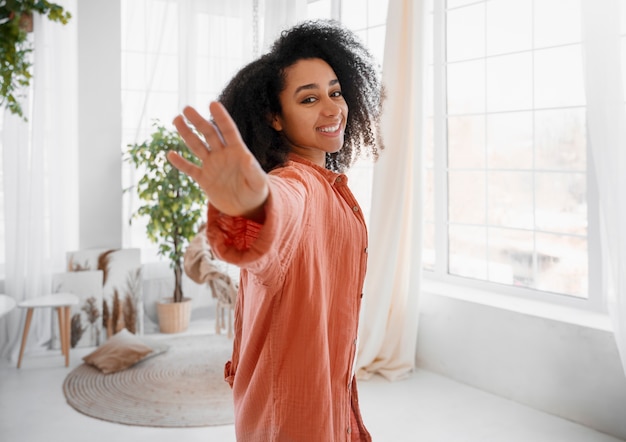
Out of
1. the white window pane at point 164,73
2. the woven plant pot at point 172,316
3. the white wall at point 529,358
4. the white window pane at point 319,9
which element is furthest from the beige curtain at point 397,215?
the white window pane at point 164,73

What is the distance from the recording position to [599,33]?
2.78 m

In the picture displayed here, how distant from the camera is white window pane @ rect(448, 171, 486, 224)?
3.89 meters

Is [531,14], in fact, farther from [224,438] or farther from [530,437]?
[224,438]

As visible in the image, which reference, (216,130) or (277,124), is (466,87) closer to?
(277,124)

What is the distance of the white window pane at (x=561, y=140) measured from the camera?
3330 mm

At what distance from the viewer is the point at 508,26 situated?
3.62 meters

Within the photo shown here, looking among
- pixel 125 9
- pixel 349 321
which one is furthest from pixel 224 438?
pixel 125 9

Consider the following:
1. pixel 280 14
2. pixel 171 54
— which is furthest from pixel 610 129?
pixel 171 54

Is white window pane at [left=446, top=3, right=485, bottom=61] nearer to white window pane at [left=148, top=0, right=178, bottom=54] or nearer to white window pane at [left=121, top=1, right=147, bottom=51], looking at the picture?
white window pane at [left=148, top=0, right=178, bottom=54]

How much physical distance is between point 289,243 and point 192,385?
3.08 m

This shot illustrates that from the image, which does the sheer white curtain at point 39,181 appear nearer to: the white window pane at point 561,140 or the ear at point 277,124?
the white window pane at point 561,140

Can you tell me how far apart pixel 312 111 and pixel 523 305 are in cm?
261

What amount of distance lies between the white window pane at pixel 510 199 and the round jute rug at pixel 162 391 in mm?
2034

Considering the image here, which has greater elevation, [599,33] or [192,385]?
[599,33]
